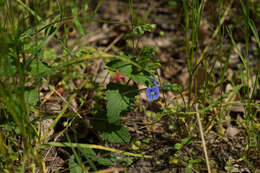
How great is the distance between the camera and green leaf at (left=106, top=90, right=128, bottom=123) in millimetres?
1592

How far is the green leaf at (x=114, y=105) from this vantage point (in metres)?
1.59

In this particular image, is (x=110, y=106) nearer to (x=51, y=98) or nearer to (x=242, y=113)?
(x=51, y=98)

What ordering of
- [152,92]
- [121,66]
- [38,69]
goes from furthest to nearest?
[152,92], [121,66], [38,69]

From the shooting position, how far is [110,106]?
1.60m

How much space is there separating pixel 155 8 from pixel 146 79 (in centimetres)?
189

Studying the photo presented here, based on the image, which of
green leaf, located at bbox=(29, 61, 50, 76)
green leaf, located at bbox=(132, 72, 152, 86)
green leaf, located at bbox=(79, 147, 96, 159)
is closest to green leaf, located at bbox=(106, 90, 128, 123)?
green leaf, located at bbox=(132, 72, 152, 86)

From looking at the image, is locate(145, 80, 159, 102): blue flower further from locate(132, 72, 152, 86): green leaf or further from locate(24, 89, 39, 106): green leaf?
locate(24, 89, 39, 106): green leaf

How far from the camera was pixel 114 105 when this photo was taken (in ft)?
5.27

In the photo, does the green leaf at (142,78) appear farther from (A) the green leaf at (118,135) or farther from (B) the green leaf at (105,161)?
(B) the green leaf at (105,161)

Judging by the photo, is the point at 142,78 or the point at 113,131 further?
the point at 113,131

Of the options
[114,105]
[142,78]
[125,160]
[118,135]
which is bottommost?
[125,160]

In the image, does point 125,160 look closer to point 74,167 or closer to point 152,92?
point 74,167

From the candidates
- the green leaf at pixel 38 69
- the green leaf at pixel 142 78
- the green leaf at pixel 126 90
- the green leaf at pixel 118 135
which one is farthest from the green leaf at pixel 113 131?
the green leaf at pixel 38 69

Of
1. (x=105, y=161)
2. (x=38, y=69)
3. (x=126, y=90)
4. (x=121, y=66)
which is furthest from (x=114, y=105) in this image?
(x=38, y=69)
